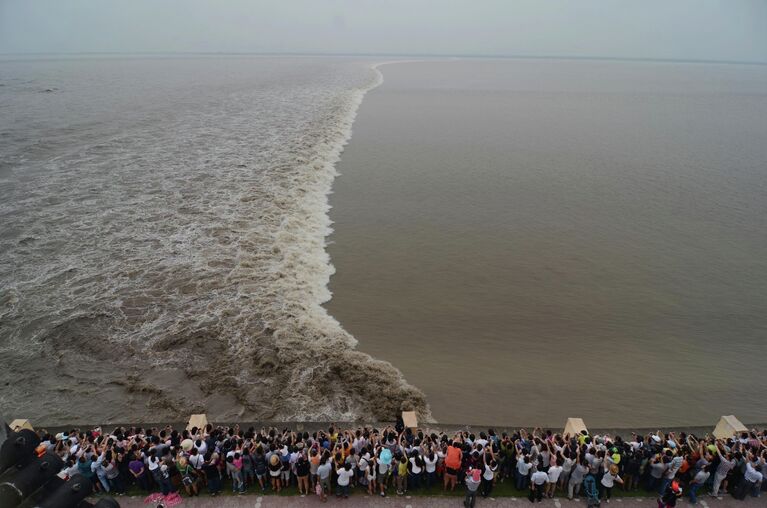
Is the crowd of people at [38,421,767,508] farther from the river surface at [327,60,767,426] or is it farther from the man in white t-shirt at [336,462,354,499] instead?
the river surface at [327,60,767,426]

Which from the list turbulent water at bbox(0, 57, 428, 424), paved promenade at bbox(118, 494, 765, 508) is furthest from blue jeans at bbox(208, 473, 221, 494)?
turbulent water at bbox(0, 57, 428, 424)

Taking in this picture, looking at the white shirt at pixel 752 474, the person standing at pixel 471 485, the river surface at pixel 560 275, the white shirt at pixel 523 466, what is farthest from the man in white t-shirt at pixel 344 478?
the white shirt at pixel 752 474

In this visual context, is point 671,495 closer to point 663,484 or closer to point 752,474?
point 663,484

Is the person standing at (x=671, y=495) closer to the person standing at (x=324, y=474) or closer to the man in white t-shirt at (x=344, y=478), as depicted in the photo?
the man in white t-shirt at (x=344, y=478)

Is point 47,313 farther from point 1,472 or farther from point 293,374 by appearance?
point 1,472

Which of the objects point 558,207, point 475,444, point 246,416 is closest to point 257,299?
point 246,416

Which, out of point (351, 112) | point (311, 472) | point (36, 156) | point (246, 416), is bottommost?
point (246, 416)
